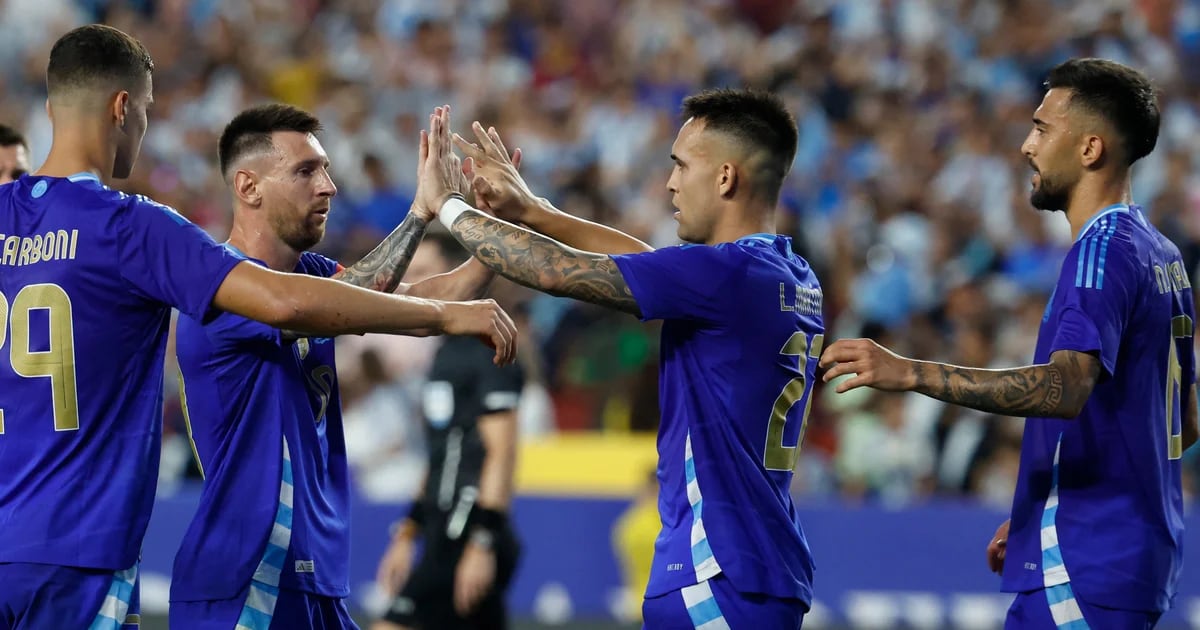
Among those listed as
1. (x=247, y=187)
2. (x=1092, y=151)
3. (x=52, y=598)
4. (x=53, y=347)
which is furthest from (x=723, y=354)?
(x=52, y=598)

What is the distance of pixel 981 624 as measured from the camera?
36.3 ft

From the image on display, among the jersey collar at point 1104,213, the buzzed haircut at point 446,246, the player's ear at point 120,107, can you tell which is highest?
the buzzed haircut at point 446,246

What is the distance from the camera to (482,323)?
486 centimetres

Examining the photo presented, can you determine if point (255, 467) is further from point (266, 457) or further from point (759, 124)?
point (759, 124)

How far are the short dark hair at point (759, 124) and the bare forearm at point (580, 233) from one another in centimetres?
79

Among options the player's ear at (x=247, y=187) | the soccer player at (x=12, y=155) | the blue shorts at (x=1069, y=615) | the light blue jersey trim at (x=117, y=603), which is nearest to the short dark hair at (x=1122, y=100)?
the blue shorts at (x=1069, y=615)

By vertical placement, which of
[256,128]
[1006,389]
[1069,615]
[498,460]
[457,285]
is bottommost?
[1069,615]

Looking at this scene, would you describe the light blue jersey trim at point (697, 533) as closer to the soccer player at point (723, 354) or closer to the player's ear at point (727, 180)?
the soccer player at point (723, 354)

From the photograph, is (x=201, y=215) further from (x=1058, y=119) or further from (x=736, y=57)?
(x=1058, y=119)

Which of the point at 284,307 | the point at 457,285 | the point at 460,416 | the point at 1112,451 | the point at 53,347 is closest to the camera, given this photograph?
the point at 284,307

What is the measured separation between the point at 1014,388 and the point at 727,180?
125 cm

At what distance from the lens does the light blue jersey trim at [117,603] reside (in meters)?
4.75

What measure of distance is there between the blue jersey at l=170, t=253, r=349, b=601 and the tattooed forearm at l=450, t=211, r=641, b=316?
0.75 m

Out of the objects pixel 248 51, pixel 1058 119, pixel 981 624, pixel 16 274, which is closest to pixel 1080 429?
pixel 1058 119
